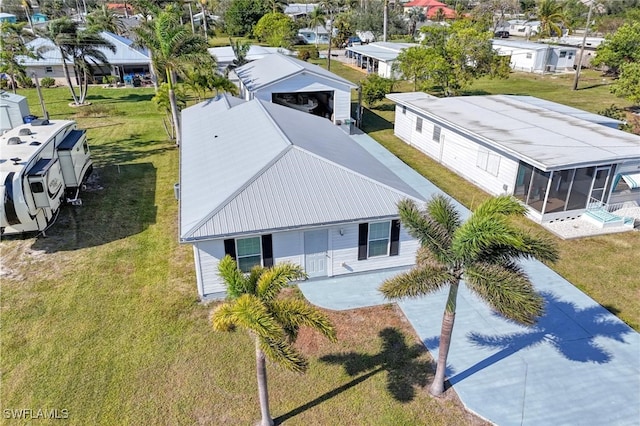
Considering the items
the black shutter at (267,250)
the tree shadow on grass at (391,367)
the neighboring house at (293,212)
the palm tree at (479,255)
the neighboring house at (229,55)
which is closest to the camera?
the palm tree at (479,255)

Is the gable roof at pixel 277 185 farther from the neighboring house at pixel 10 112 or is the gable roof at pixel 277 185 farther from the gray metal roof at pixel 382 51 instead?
the gray metal roof at pixel 382 51

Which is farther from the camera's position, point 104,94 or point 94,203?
point 104,94

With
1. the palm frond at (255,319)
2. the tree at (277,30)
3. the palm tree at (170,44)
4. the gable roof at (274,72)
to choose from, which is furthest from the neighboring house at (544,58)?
the palm frond at (255,319)

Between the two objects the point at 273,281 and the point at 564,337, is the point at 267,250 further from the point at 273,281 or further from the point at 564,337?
the point at 564,337

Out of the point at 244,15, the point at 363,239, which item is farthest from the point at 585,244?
the point at 244,15

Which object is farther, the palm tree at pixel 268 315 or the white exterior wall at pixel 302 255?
the white exterior wall at pixel 302 255

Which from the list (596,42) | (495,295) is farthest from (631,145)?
(596,42)

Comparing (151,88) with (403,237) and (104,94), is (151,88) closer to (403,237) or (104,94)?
(104,94)
